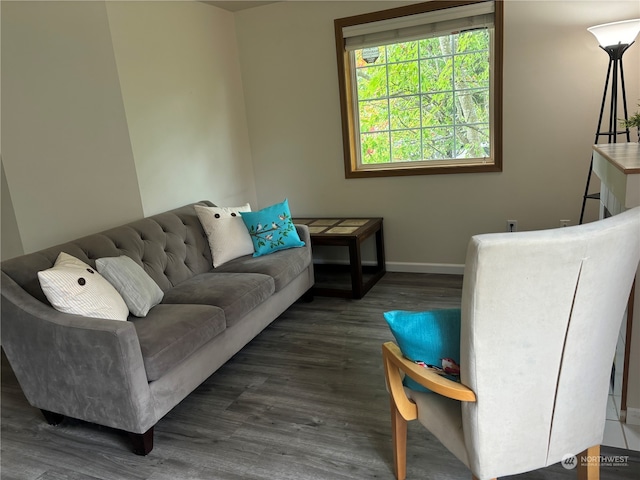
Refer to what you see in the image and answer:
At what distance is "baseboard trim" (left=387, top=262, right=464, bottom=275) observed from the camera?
12.9 ft

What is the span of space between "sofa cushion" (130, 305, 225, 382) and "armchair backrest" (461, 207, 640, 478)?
4.31 ft

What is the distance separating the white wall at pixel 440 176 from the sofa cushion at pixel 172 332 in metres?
2.13

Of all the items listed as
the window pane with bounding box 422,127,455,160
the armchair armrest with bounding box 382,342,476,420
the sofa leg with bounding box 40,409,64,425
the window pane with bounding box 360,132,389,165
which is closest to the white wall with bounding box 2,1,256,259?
the sofa leg with bounding box 40,409,64,425

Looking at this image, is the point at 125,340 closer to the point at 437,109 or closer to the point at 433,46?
the point at 437,109

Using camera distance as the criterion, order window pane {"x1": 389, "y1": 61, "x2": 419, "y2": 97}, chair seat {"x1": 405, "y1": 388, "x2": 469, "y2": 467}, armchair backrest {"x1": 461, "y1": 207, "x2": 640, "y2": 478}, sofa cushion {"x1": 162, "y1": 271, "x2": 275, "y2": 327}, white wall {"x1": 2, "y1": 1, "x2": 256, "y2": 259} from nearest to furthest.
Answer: armchair backrest {"x1": 461, "y1": 207, "x2": 640, "y2": 478} < chair seat {"x1": 405, "y1": 388, "x2": 469, "y2": 467} < sofa cushion {"x1": 162, "y1": 271, "x2": 275, "y2": 327} < white wall {"x1": 2, "y1": 1, "x2": 256, "y2": 259} < window pane {"x1": 389, "y1": 61, "x2": 419, "y2": 97}

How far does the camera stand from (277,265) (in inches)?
121

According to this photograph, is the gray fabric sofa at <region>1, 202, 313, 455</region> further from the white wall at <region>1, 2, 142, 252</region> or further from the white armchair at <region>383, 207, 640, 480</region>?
Answer: the white armchair at <region>383, 207, 640, 480</region>

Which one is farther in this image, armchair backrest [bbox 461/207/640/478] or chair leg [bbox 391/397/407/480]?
chair leg [bbox 391/397/407/480]

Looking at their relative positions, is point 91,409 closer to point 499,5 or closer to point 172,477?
point 172,477

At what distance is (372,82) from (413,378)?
10.1 feet

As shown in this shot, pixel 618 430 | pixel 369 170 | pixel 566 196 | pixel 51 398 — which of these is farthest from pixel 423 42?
pixel 51 398

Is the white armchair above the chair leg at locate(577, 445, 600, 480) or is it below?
above

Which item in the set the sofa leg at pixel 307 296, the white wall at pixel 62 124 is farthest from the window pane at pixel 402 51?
the white wall at pixel 62 124

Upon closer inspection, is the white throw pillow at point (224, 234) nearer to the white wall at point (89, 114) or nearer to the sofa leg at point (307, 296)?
the white wall at point (89, 114)
